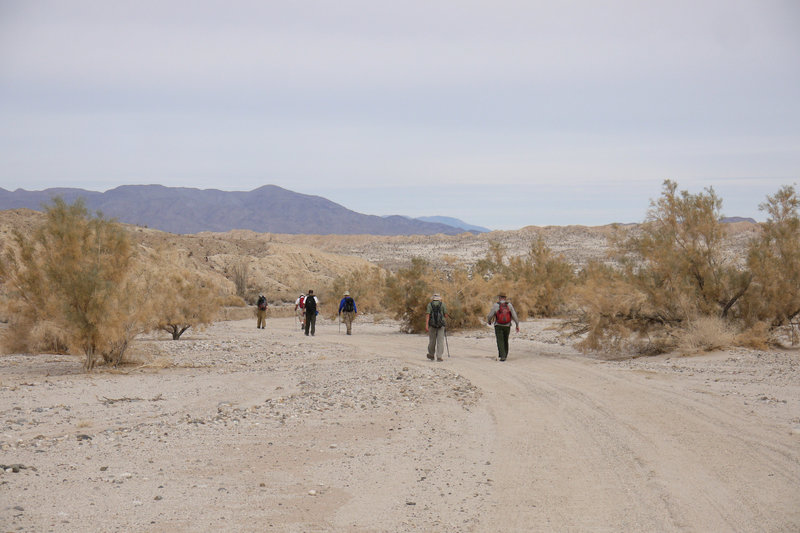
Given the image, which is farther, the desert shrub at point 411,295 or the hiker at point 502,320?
the desert shrub at point 411,295

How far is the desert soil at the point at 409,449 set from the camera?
682 centimetres

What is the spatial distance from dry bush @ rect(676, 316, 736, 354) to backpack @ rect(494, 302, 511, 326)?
15.6 feet

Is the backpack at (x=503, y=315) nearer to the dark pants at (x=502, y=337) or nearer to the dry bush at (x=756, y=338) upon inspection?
the dark pants at (x=502, y=337)

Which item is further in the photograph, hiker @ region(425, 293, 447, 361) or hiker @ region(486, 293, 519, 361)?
hiker @ region(425, 293, 447, 361)

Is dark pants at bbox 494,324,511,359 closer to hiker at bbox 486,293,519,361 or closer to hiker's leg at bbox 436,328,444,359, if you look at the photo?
hiker at bbox 486,293,519,361

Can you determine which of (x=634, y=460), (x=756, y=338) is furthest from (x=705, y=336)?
(x=634, y=460)

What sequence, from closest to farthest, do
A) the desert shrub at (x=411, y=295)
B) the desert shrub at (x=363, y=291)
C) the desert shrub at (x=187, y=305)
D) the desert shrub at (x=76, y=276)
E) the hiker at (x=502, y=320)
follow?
the desert shrub at (x=76, y=276) → the hiker at (x=502, y=320) → the desert shrub at (x=187, y=305) → the desert shrub at (x=411, y=295) → the desert shrub at (x=363, y=291)

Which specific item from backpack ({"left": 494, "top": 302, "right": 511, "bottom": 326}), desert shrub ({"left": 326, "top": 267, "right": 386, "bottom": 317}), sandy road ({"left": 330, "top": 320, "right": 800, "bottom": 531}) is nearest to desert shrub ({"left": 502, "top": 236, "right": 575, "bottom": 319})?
desert shrub ({"left": 326, "top": 267, "right": 386, "bottom": 317})

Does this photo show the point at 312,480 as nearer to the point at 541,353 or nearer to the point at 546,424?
the point at 546,424

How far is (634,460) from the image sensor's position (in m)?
8.78

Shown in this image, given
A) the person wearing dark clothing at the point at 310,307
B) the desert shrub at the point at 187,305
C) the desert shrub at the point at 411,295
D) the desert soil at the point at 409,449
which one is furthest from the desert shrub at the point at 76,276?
the desert shrub at the point at 411,295

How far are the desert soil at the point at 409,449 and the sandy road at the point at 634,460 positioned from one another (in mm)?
33

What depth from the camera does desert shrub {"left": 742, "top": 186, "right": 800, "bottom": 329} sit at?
20.2 meters

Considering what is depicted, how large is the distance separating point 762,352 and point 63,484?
1710 cm
